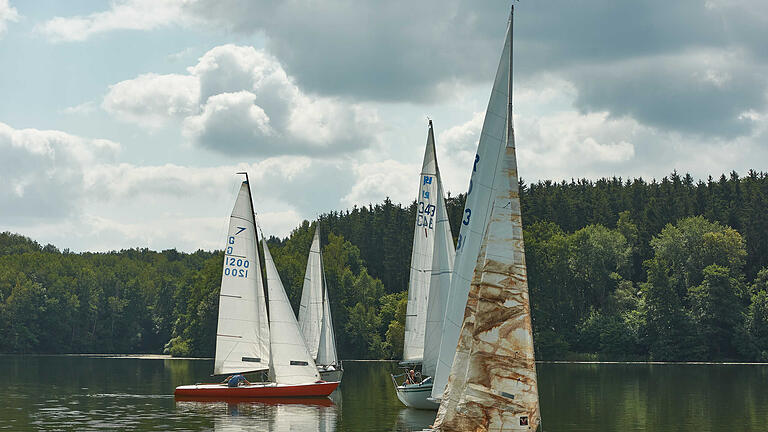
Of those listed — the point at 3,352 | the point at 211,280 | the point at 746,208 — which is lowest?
the point at 3,352

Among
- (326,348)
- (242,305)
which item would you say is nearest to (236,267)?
(242,305)

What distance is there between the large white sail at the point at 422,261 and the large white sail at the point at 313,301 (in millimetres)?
23841

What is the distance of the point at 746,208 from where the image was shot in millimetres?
142500

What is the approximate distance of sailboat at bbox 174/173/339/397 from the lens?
60594mm

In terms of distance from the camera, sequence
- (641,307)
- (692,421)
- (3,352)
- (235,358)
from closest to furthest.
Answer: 1. (692,421)
2. (235,358)
3. (641,307)
4. (3,352)

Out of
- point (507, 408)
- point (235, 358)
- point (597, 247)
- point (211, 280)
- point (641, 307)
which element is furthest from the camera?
point (211, 280)

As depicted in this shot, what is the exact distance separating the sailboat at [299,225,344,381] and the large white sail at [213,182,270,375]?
10579 millimetres

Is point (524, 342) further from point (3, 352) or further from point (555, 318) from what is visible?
point (3, 352)

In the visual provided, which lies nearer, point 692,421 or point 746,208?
point 692,421

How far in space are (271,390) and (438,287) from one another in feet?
60.0

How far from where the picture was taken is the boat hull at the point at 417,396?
50.9 m

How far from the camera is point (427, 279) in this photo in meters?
50.8

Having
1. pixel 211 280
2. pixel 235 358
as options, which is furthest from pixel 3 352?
pixel 235 358

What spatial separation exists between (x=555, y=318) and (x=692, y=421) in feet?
276
